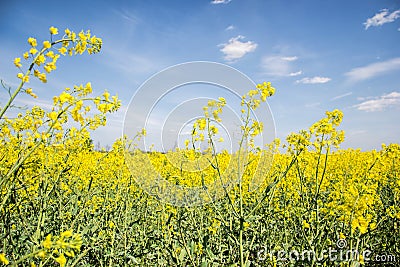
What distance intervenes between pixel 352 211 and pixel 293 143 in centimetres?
90

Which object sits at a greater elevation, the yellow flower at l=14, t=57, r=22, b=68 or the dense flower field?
the yellow flower at l=14, t=57, r=22, b=68

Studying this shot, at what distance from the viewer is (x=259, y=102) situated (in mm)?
2631

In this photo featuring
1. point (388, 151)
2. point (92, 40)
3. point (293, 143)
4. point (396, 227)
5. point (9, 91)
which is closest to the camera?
point (9, 91)

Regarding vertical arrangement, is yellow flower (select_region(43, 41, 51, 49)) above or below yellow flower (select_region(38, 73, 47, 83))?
above

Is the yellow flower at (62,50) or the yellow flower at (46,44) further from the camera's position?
the yellow flower at (62,50)

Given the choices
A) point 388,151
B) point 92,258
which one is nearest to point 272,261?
point 388,151

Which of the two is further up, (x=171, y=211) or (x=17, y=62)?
(x=17, y=62)

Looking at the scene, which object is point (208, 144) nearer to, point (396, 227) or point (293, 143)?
point (293, 143)

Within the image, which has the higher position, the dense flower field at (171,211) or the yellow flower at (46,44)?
the yellow flower at (46,44)

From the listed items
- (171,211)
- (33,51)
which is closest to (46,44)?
(33,51)

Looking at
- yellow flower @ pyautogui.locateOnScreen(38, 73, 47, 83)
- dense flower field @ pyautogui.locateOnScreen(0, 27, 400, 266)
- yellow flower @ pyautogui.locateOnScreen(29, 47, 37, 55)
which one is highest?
yellow flower @ pyautogui.locateOnScreen(29, 47, 37, 55)

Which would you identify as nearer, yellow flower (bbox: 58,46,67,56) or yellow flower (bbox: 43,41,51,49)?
yellow flower (bbox: 43,41,51,49)

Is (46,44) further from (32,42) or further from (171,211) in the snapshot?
(171,211)

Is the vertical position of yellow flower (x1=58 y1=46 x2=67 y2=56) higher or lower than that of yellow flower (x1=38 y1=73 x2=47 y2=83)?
higher
